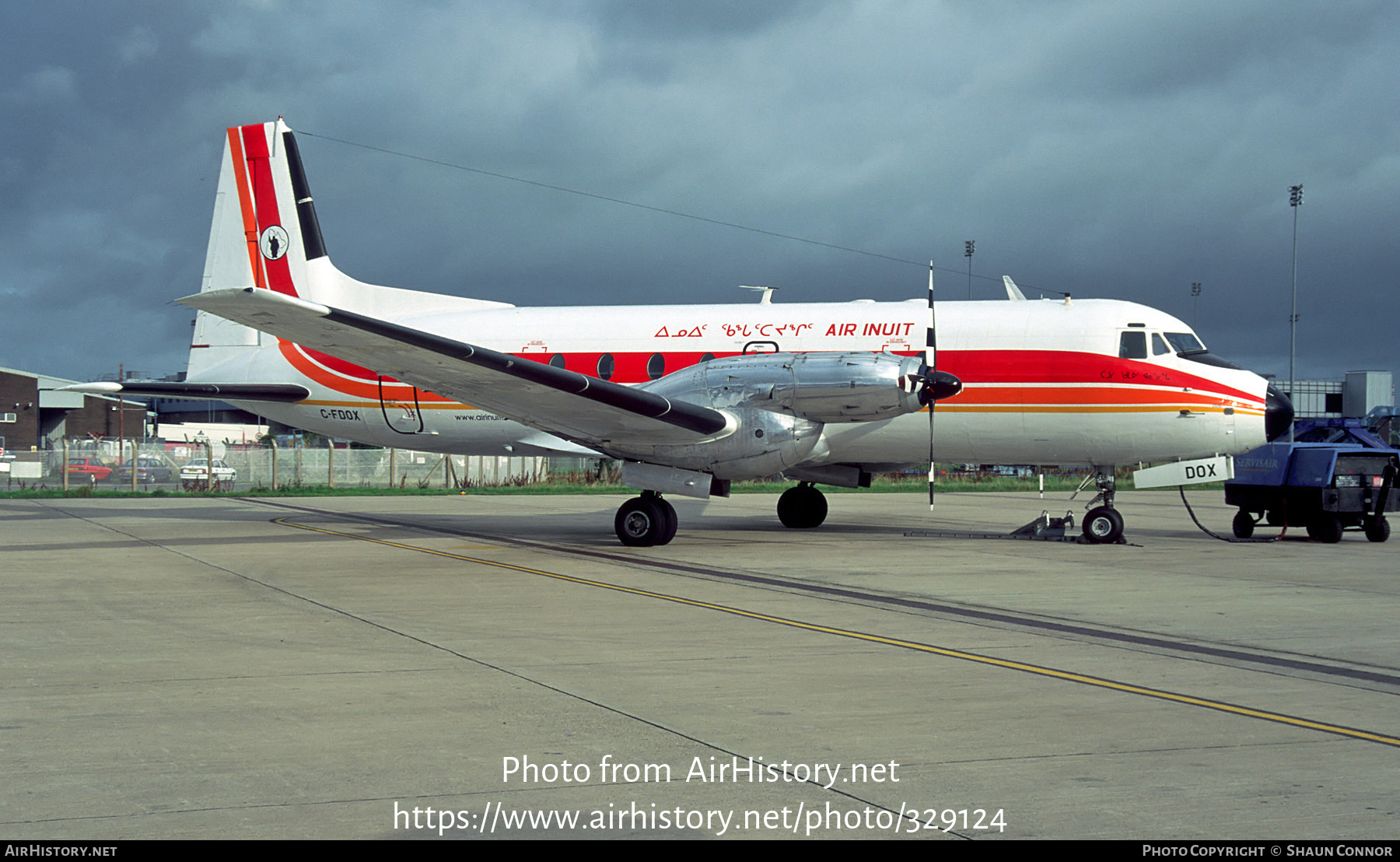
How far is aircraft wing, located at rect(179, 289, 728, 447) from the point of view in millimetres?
12391

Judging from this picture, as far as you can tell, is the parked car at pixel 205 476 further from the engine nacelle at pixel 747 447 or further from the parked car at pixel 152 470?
the engine nacelle at pixel 747 447

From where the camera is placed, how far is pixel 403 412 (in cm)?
1947

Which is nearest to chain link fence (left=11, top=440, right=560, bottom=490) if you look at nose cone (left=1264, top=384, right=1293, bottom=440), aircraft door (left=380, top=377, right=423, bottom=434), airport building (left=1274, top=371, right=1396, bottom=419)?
aircraft door (left=380, top=377, right=423, bottom=434)

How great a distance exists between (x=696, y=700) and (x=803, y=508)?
14.5 m

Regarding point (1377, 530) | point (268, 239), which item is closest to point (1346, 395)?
point (1377, 530)

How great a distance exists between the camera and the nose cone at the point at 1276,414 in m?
17.0

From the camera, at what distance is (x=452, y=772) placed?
486 cm

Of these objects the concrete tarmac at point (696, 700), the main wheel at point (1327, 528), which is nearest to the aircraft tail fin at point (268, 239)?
the concrete tarmac at point (696, 700)

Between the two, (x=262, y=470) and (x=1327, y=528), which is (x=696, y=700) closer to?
(x=1327, y=528)

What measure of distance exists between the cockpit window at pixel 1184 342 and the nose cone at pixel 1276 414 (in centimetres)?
125

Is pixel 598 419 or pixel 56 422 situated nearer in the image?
pixel 598 419
